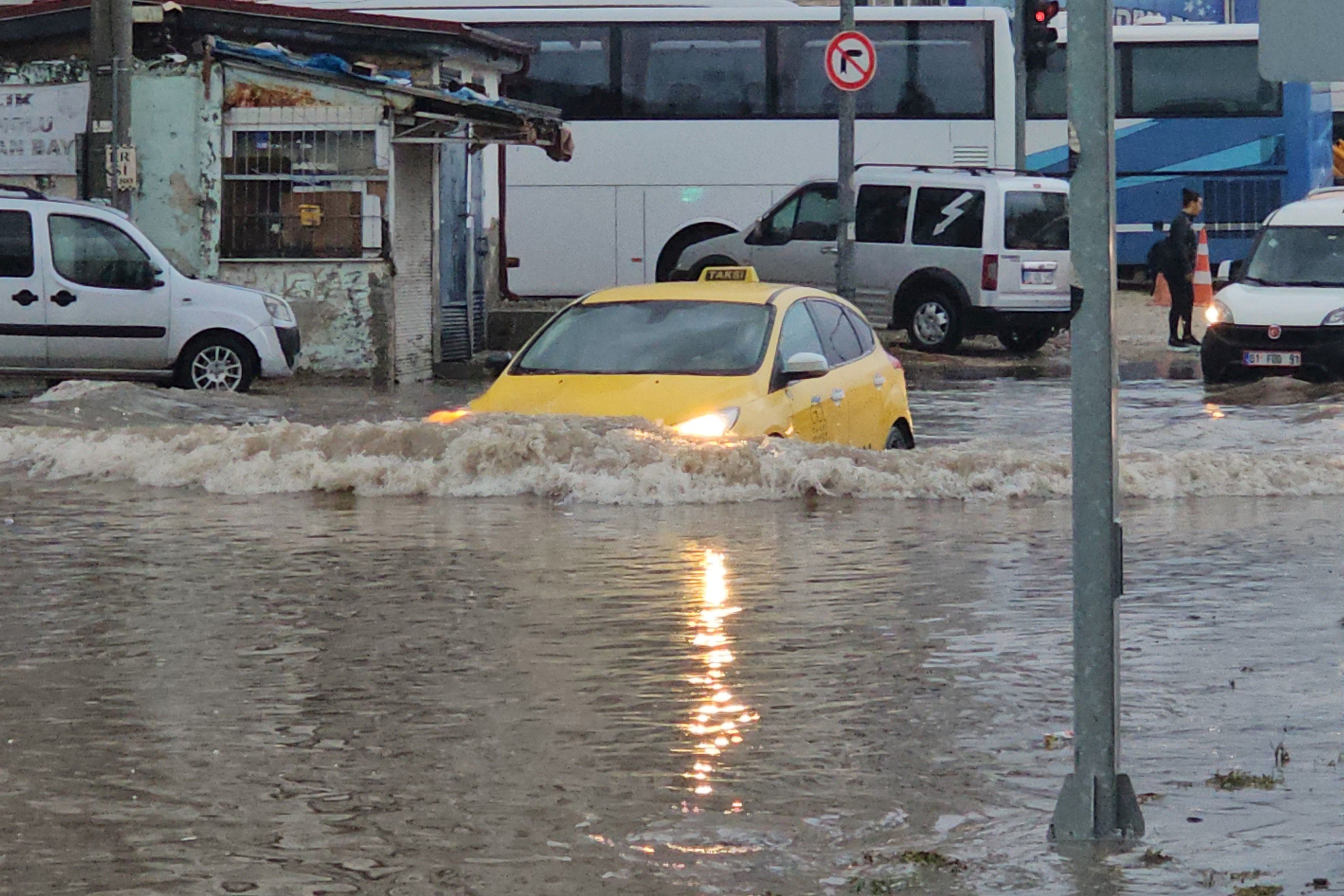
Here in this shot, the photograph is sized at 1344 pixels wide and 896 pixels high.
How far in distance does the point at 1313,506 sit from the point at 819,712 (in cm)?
668

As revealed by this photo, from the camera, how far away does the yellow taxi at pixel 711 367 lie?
12.9 metres

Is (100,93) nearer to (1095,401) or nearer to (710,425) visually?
(710,425)

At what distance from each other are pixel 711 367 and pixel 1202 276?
18.6 m

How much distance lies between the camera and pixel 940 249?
1124 inches

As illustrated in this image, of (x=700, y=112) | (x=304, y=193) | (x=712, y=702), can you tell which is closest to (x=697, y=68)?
(x=700, y=112)

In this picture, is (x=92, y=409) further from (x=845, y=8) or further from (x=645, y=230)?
(x=645, y=230)

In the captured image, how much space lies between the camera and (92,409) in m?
18.5

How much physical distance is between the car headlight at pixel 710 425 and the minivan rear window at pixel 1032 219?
16.1 m

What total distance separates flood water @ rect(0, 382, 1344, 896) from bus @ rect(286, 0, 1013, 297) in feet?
57.9

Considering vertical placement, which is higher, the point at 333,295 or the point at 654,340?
the point at 333,295

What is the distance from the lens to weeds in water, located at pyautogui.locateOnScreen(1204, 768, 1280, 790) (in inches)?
251

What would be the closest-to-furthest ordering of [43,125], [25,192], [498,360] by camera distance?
[498,360] → [25,192] → [43,125]

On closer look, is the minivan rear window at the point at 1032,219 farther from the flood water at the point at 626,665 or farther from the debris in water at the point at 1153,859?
the debris in water at the point at 1153,859

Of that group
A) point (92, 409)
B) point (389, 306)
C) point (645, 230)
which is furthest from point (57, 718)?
point (645, 230)
